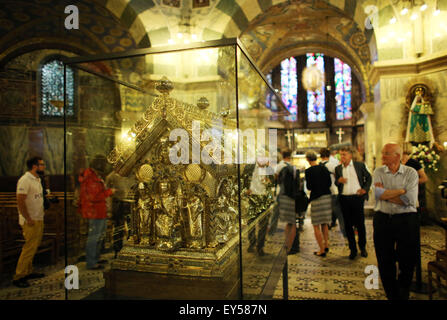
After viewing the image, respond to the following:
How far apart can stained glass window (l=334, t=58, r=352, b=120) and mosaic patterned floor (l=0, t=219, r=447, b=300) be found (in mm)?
16896

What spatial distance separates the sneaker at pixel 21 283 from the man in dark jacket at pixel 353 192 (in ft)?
14.0

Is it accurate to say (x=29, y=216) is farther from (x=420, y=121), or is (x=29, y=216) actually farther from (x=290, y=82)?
(x=290, y=82)

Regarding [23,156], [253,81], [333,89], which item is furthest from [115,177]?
[333,89]

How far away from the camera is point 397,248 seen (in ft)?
9.80

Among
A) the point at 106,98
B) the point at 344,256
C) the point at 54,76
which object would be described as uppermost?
the point at 54,76

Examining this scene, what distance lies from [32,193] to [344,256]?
14.4 feet

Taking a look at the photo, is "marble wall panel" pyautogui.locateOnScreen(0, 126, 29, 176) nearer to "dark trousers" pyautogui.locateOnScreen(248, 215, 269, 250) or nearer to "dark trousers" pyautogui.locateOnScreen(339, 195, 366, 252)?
"dark trousers" pyautogui.locateOnScreen(248, 215, 269, 250)

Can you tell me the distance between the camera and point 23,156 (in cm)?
894

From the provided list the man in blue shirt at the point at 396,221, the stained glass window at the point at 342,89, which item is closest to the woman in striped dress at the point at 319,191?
the man in blue shirt at the point at 396,221

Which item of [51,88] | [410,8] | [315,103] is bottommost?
[51,88]

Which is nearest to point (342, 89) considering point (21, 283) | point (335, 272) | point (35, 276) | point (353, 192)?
point (353, 192)

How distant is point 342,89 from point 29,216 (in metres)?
20.5

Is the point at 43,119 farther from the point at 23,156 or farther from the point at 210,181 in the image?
the point at 210,181

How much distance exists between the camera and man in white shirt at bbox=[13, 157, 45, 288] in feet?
A: 12.9
